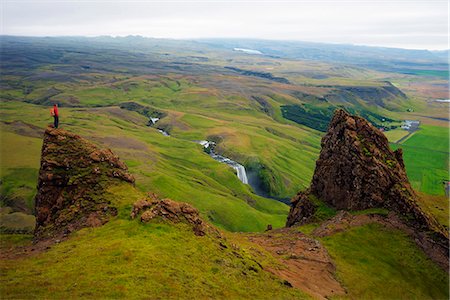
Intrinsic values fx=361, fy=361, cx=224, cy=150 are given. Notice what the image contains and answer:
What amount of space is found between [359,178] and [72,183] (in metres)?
52.2

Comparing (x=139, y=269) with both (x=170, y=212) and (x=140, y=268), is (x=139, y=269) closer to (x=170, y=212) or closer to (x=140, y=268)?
(x=140, y=268)

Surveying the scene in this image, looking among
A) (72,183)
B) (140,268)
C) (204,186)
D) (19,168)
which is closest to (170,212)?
(140,268)

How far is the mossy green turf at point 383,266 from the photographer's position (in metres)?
52.2

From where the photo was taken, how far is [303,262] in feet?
178

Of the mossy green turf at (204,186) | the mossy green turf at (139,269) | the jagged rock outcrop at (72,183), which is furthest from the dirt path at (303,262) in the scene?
A: the mossy green turf at (204,186)

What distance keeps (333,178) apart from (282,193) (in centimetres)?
10540

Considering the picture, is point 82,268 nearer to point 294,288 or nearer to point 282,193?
point 294,288

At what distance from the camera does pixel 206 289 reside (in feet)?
116

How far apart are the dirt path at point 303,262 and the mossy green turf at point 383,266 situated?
2169 millimetres

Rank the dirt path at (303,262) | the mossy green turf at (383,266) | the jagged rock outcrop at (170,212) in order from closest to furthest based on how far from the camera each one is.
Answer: the jagged rock outcrop at (170,212) < the dirt path at (303,262) < the mossy green turf at (383,266)

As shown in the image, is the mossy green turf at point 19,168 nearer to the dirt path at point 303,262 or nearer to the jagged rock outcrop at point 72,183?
the jagged rock outcrop at point 72,183

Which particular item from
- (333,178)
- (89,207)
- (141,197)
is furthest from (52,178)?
(333,178)

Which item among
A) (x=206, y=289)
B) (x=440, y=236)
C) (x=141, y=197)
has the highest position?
(x=141, y=197)

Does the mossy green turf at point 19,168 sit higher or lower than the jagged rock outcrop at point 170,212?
lower
